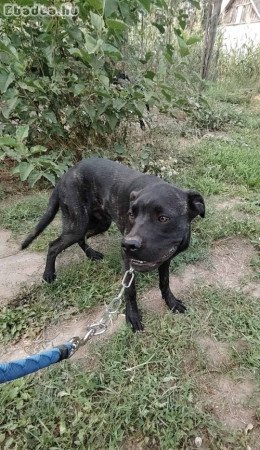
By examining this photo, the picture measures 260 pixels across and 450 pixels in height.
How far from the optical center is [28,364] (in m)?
1.48

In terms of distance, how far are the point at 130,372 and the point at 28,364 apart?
939 mm

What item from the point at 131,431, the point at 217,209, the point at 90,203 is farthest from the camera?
the point at 217,209

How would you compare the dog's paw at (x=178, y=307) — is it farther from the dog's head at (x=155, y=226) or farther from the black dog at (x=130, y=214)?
the dog's head at (x=155, y=226)

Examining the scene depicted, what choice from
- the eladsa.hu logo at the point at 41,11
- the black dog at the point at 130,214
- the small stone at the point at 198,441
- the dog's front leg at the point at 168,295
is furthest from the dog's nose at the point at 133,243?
the eladsa.hu logo at the point at 41,11

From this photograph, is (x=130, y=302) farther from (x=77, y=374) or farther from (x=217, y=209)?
(x=217, y=209)

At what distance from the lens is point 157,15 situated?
459cm

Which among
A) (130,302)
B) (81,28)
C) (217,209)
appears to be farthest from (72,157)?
(130,302)

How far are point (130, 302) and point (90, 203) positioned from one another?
936 mm

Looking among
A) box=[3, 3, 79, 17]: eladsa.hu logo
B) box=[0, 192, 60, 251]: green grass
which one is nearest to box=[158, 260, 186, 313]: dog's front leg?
box=[0, 192, 60, 251]: green grass

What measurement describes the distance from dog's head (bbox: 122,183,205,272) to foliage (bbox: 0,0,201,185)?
4.41 feet

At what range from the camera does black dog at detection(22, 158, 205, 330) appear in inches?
82.2

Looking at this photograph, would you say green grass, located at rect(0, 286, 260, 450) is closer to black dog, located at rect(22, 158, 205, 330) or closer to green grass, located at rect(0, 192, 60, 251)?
black dog, located at rect(22, 158, 205, 330)

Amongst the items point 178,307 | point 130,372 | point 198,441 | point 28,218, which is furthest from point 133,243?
point 28,218

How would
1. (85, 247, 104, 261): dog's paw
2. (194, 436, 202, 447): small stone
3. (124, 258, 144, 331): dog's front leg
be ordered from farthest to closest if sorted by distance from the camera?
(85, 247, 104, 261): dog's paw
(124, 258, 144, 331): dog's front leg
(194, 436, 202, 447): small stone
